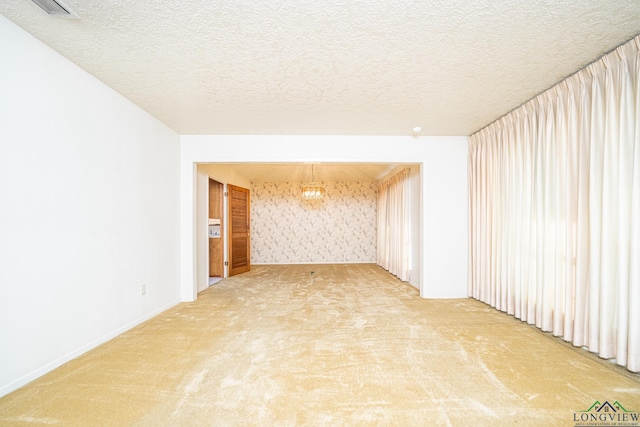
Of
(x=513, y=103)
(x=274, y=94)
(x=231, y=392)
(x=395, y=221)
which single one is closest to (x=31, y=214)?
(x=231, y=392)

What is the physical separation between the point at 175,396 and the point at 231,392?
368mm

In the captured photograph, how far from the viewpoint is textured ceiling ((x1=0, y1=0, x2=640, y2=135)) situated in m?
1.86

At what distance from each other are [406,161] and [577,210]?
2.36m

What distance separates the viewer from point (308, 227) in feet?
28.6

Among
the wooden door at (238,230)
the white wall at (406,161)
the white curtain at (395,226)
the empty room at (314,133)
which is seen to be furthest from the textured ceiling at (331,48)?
the wooden door at (238,230)

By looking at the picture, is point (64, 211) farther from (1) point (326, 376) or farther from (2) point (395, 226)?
(2) point (395, 226)

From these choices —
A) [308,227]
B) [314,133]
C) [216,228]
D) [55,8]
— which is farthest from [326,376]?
[308,227]

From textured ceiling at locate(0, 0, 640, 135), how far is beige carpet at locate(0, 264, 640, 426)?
2.54 meters

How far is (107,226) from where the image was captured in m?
2.91

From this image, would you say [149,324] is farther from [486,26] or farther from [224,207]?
[486,26]

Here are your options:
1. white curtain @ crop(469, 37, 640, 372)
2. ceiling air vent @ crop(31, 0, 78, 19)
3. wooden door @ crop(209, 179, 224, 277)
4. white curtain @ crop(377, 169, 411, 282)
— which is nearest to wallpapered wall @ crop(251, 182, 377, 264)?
white curtain @ crop(377, 169, 411, 282)

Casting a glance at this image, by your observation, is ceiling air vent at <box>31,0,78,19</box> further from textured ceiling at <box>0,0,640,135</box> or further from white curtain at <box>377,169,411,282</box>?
white curtain at <box>377,169,411,282</box>

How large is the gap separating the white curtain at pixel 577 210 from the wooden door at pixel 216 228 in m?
5.28

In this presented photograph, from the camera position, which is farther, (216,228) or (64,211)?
(216,228)
